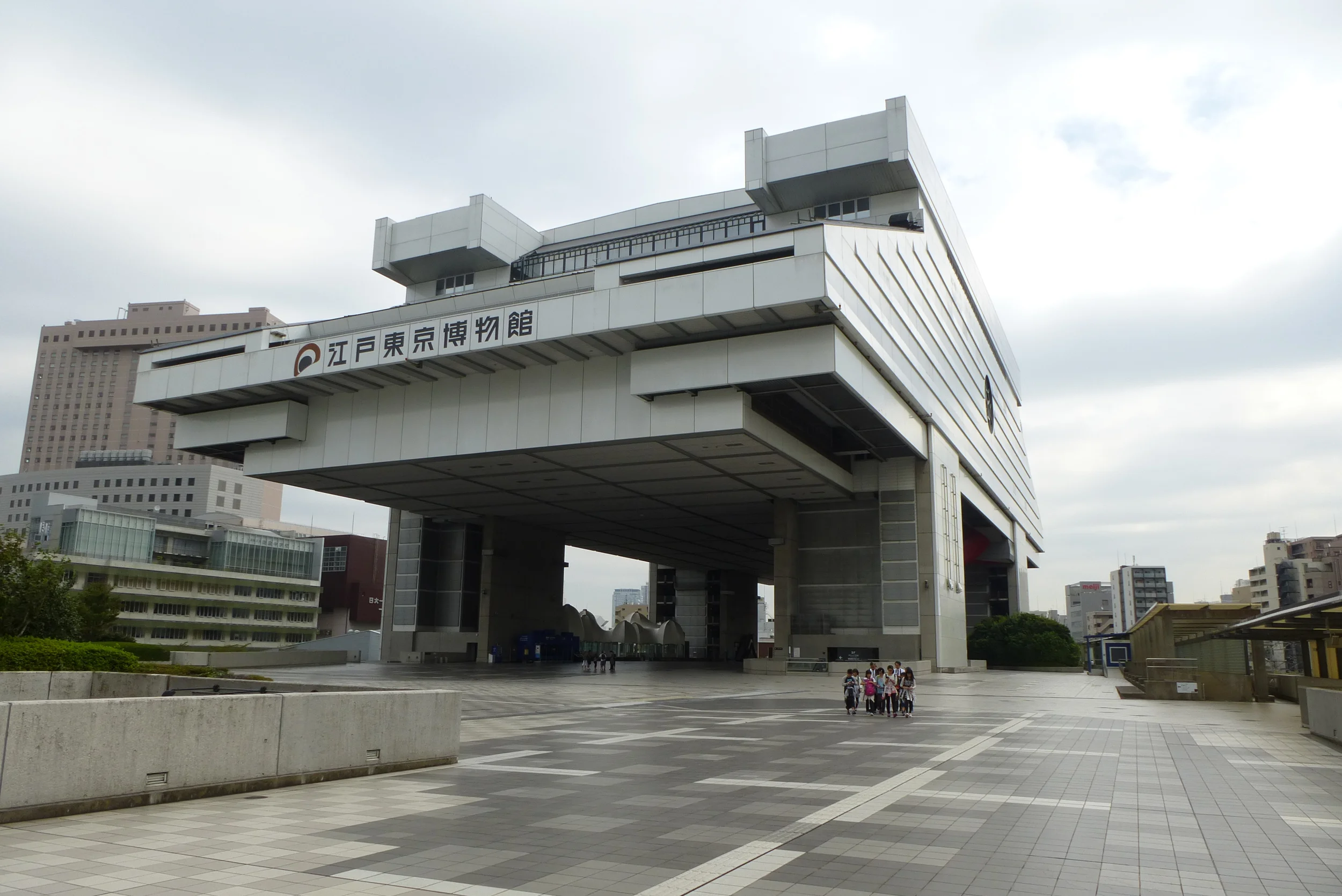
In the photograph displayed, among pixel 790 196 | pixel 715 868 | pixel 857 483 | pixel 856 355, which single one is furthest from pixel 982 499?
pixel 715 868

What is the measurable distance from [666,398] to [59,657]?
93.3 ft

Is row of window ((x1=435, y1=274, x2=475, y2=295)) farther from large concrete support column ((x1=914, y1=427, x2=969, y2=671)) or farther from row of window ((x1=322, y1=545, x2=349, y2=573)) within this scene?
row of window ((x1=322, y1=545, x2=349, y2=573))

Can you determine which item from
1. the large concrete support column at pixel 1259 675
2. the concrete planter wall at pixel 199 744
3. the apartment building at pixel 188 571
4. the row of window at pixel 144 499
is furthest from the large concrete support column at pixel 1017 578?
the row of window at pixel 144 499

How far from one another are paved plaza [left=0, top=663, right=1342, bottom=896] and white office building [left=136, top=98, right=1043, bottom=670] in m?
24.7

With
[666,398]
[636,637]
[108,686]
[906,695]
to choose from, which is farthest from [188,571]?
[906,695]

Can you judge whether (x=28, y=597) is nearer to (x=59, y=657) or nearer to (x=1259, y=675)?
(x=59, y=657)

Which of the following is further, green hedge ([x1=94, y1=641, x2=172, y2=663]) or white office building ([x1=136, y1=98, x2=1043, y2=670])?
green hedge ([x1=94, y1=641, x2=172, y2=663])

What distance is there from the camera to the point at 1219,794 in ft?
39.2

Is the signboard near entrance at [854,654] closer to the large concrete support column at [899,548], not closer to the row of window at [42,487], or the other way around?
the large concrete support column at [899,548]

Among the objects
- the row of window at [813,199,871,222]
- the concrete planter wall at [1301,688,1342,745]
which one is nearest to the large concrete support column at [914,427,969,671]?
the row of window at [813,199,871,222]

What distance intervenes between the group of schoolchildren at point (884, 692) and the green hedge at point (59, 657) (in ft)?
56.3

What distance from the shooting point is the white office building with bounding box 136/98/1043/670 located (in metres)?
41.8

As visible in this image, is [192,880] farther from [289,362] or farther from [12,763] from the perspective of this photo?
[289,362]

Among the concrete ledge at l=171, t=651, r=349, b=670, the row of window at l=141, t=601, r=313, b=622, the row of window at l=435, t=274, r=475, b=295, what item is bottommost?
the concrete ledge at l=171, t=651, r=349, b=670
